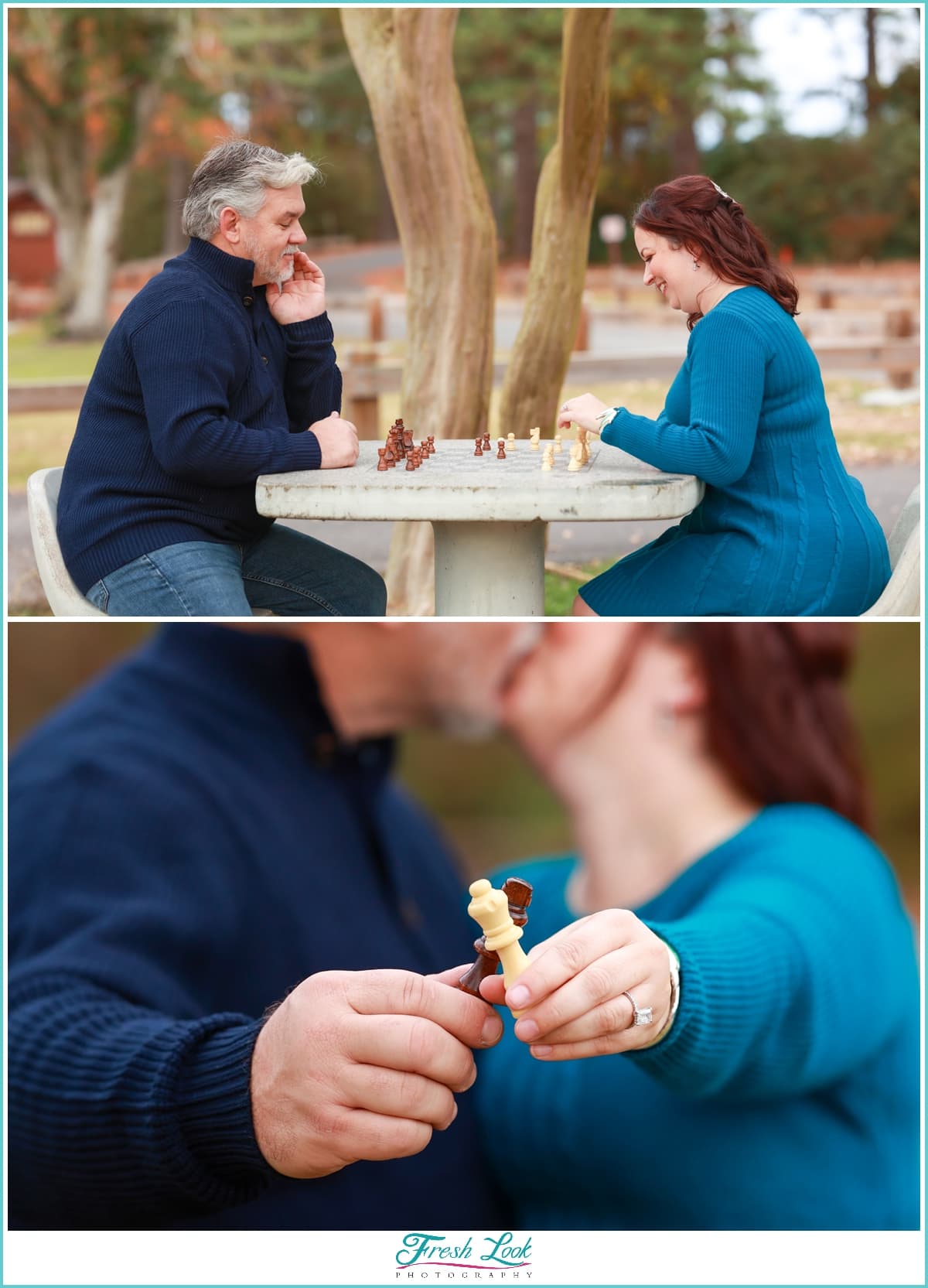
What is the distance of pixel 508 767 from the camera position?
9.59 ft

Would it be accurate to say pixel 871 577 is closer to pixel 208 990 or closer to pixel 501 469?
pixel 501 469

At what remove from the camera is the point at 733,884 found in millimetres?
1634

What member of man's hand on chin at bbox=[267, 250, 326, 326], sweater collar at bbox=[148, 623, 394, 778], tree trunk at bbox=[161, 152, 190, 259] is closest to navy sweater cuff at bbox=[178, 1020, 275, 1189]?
sweater collar at bbox=[148, 623, 394, 778]

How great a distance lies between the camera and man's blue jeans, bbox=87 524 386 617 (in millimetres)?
1986

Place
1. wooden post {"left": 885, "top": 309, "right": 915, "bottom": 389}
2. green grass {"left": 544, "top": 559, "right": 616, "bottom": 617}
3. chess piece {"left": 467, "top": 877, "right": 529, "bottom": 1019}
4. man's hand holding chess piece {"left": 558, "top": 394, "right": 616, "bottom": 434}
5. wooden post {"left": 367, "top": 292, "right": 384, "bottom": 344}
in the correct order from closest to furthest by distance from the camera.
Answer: chess piece {"left": 467, "top": 877, "right": 529, "bottom": 1019} < man's hand holding chess piece {"left": 558, "top": 394, "right": 616, "bottom": 434} < green grass {"left": 544, "top": 559, "right": 616, "bottom": 617} < wooden post {"left": 367, "top": 292, "right": 384, "bottom": 344} < wooden post {"left": 885, "top": 309, "right": 915, "bottom": 389}

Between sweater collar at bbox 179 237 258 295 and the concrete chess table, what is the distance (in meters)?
0.30

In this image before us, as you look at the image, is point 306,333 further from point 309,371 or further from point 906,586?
point 906,586

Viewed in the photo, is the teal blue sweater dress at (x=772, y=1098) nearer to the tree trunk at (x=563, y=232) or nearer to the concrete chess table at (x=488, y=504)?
the concrete chess table at (x=488, y=504)

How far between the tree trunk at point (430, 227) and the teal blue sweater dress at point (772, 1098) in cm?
110

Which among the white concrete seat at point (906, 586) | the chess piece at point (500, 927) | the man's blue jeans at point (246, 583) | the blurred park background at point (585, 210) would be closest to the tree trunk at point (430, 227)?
the blurred park background at point (585, 210)

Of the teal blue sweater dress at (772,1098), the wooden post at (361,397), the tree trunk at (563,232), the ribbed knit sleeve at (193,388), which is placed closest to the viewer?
the teal blue sweater dress at (772,1098)

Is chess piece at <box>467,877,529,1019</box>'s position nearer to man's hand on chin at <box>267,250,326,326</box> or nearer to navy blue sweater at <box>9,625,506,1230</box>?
navy blue sweater at <box>9,625,506,1230</box>

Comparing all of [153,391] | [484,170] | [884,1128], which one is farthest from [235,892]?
[484,170]

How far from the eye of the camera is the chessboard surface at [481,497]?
1884mm
